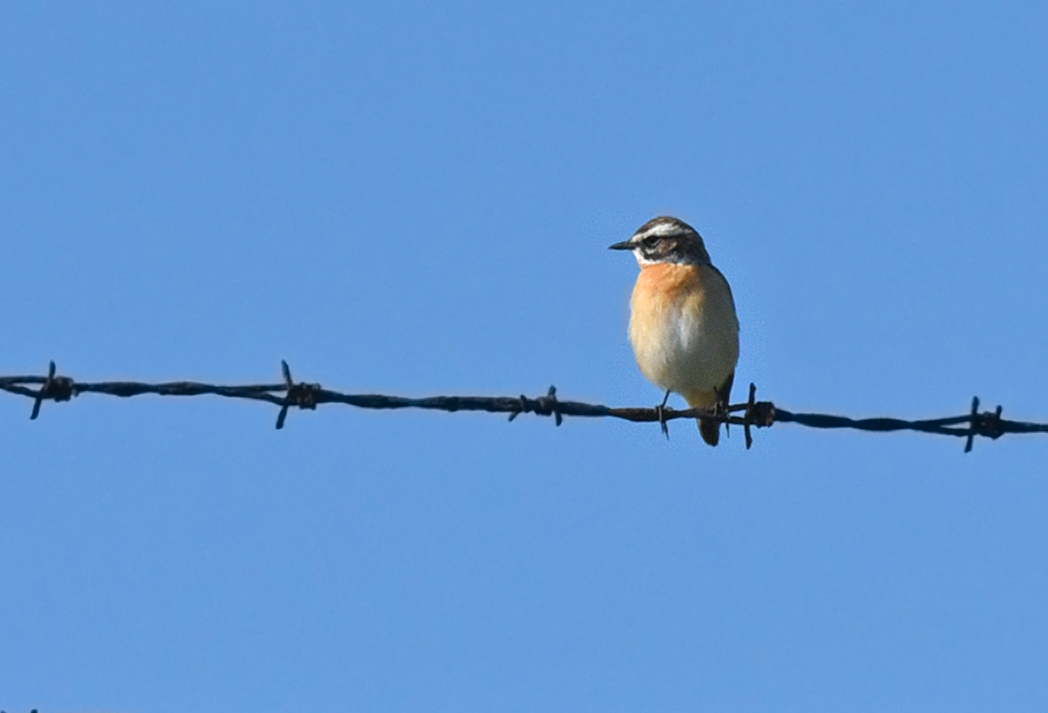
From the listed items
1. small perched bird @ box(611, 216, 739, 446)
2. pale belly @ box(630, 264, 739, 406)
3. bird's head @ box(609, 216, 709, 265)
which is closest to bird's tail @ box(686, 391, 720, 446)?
small perched bird @ box(611, 216, 739, 446)

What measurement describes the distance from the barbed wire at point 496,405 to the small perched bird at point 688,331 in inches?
135

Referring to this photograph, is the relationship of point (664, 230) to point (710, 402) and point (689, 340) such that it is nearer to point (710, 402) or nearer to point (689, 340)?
point (689, 340)

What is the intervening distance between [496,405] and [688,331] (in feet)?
14.7

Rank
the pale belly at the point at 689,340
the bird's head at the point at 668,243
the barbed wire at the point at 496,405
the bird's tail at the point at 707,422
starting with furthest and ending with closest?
1. the bird's head at the point at 668,243
2. the bird's tail at the point at 707,422
3. the pale belly at the point at 689,340
4. the barbed wire at the point at 496,405

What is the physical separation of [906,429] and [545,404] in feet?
5.40

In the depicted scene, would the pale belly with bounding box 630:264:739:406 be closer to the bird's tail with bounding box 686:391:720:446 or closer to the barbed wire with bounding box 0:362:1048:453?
the bird's tail with bounding box 686:391:720:446

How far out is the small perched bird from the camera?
1167 centimetres

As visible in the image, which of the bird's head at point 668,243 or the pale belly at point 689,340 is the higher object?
the bird's head at point 668,243

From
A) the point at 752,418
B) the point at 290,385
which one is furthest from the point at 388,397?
the point at 752,418

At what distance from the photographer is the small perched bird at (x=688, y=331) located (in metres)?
11.7

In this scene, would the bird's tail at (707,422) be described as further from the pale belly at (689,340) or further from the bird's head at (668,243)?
the bird's head at (668,243)

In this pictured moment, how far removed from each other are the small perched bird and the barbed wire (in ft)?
11.3

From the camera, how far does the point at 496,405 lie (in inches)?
290

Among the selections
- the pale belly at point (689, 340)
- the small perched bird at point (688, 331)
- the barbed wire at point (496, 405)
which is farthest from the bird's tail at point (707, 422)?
the barbed wire at point (496, 405)
